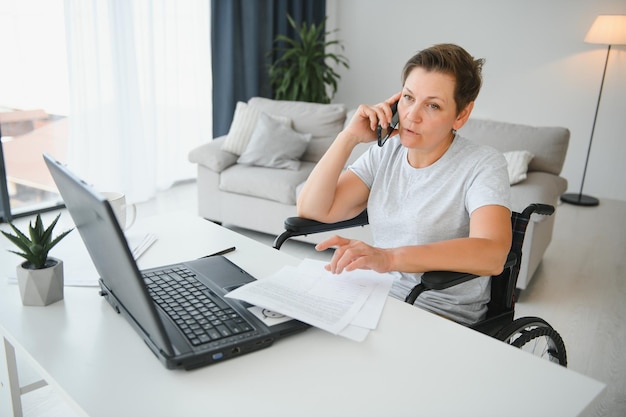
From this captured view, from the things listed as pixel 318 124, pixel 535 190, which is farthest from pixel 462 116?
pixel 318 124

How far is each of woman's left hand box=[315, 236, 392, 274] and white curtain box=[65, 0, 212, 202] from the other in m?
2.89

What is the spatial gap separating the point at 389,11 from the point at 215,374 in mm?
4805

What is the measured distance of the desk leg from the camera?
114 centimetres

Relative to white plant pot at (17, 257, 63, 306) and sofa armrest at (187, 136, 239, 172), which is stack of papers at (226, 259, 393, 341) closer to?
white plant pot at (17, 257, 63, 306)

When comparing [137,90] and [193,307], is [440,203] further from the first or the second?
[137,90]

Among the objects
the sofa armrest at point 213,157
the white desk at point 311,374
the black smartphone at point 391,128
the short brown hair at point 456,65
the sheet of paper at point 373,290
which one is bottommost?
the sofa armrest at point 213,157

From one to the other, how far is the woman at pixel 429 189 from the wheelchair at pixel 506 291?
3 cm

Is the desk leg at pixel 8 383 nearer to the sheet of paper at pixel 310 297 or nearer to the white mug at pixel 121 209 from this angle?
the white mug at pixel 121 209

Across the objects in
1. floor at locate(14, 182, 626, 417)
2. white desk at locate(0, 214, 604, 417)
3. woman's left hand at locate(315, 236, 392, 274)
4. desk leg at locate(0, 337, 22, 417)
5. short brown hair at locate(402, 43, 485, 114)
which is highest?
short brown hair at locate(402, 43, 485, 114)

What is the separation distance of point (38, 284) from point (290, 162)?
92.0 inches

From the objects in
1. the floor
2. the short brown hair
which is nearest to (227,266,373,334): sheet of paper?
the short brown hair

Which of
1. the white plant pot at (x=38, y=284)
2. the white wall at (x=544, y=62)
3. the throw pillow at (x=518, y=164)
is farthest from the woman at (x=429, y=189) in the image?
the white wall at (x=544, y=62)

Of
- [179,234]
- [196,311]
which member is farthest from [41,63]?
[196,311]

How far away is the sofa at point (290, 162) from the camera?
278 centimetres
